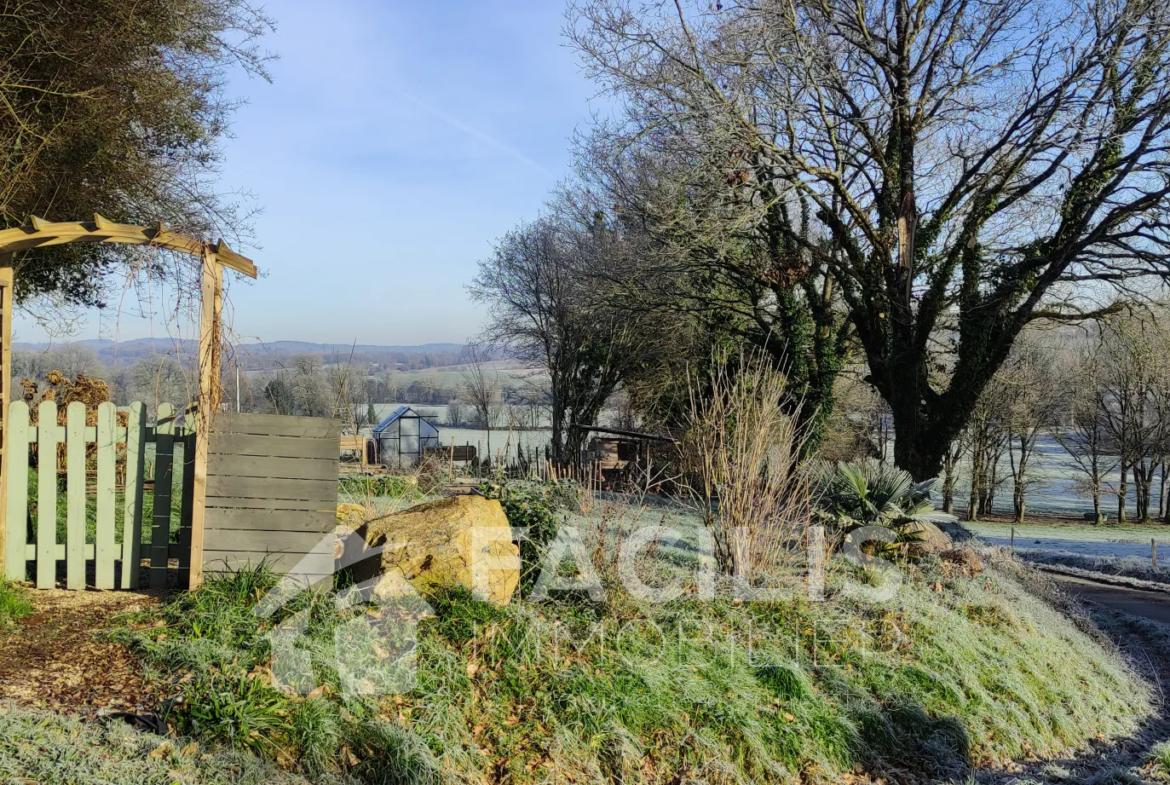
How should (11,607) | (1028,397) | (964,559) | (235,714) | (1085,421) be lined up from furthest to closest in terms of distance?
(1085,421) < (1028,397) < (964,559) < (11,607) < (235,714)

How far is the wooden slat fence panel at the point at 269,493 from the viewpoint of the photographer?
511 centimetres

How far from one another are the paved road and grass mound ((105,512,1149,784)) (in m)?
3.05

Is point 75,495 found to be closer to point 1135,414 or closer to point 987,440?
point 987,440

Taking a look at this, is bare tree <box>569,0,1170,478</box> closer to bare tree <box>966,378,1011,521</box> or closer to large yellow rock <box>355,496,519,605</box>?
large yellow rock <box>355,496,519,605</box>

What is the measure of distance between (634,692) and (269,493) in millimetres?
2579

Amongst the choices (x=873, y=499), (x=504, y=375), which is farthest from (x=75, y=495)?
(x=504, y=375)

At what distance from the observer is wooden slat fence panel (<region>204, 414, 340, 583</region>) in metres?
5.11

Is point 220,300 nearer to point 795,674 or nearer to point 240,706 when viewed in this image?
point 240,706

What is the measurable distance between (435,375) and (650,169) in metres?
19.3

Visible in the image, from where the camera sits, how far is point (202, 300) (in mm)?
5184

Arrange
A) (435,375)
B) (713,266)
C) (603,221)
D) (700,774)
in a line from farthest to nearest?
(435,375) → (603,221) → (713,266) → (700,774)

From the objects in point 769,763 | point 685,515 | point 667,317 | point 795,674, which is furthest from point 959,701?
point 667,317

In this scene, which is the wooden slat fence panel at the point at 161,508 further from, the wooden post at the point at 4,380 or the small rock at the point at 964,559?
the small rock at the point at 964,559

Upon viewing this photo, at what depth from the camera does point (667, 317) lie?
18.1 metres
